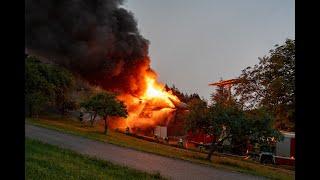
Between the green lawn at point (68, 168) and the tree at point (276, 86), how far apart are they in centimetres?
1445

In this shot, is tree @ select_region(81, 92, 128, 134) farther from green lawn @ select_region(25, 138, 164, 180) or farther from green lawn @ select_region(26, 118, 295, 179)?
green lawn @ select_region(25, 138, 164, 180)

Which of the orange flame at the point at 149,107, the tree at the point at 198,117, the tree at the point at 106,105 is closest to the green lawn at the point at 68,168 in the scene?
the tree at the point at 198,117

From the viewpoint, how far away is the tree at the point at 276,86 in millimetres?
27484

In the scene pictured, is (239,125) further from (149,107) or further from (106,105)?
(149,107)

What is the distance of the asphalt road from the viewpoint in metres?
15.0

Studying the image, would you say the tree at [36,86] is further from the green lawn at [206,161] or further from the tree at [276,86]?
the tree at [276,86]

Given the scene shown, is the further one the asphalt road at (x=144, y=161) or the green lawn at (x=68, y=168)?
the asphalt road at (x=144, y=161)

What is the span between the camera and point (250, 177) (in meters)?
16.5

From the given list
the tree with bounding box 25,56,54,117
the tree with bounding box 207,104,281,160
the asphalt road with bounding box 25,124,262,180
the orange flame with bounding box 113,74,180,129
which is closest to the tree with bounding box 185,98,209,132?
the tree with bounding box 207,104,281,160

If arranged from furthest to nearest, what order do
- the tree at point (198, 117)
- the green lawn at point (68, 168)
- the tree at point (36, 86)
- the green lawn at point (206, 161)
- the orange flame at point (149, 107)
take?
the orange flame at point (149, 107), the tree at point (36, 86), the tree at point (198, 117), the green lawn at point (206, 161), the green lawn at point (68, 168)
